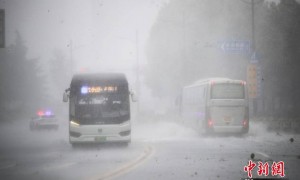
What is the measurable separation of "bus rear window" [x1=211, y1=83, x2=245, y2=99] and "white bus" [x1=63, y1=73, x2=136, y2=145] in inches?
273

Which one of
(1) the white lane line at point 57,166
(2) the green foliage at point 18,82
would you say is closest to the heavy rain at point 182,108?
(1) the white lane line at point 57,166

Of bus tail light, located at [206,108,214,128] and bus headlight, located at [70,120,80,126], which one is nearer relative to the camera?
bus headlight, located at [70,120,80,126]

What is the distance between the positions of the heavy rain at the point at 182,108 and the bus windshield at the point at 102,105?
0.04 m

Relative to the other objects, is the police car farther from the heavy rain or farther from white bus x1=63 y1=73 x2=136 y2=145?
white bus x1=63 y1=73 x2=136 y2=145

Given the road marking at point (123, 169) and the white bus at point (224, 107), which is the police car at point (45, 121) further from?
the road marking at point (123, 169)

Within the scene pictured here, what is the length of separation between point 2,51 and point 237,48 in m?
49.0

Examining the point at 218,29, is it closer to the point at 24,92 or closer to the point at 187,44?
the point at 187,44

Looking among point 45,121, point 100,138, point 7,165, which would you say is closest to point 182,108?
point 45,121

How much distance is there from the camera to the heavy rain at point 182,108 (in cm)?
1605

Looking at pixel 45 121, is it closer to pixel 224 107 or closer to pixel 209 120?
pixel 209 120

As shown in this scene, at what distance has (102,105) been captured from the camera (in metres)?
24.1

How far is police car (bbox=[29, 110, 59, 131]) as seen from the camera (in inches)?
1846

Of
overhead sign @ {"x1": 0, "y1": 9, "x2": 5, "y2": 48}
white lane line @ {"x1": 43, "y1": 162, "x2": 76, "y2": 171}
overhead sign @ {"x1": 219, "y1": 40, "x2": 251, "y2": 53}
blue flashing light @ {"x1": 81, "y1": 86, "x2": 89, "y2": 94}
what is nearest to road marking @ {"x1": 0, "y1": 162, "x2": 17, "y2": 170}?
white lane line @ {"x1": 43, "y1": 162, "x2": 76, "y2": 171}

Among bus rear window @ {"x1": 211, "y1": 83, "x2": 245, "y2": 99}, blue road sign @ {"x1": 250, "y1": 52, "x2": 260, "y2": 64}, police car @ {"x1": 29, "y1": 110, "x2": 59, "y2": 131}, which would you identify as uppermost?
blue road sign @ {"x1": 250, "y1": 52, "x2": 260, "y2": 64}
